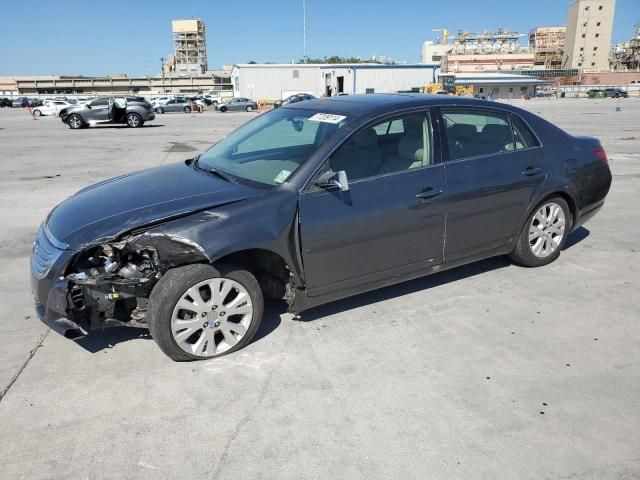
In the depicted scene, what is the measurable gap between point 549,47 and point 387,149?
496ft

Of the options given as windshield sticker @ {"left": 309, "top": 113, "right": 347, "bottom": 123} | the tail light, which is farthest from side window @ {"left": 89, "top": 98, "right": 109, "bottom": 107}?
the tail light

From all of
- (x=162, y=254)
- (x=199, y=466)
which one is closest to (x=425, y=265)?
(x=162, y=254)

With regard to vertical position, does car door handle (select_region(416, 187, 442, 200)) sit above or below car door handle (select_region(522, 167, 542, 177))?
below

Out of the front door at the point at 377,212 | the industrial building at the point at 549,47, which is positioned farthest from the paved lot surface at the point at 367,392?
the industrial building at the point at 549,47

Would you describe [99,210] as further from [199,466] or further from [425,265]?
[425,265]

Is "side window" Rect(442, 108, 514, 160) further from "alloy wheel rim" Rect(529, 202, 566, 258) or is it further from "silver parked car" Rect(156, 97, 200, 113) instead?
"silver parked car" Rect(156, 97, 200, 113)

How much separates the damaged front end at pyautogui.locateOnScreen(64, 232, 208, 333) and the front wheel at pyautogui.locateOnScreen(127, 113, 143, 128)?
904 inches

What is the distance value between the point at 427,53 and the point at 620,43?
52048mm

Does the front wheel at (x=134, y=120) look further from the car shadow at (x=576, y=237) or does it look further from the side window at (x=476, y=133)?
the side window at (x=476, y=133)

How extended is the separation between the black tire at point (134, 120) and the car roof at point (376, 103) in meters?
21.9

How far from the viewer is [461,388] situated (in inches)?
121

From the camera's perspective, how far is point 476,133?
438 cm

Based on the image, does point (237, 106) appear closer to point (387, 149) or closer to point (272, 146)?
point (272, 146)

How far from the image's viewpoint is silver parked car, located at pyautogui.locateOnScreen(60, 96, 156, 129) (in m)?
23.7
